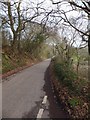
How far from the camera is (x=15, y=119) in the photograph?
25.8 feet

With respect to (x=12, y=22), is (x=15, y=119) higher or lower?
lower

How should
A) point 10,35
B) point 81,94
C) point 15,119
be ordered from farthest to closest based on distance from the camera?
1. point 10,35
2. point 81,94
3. point 15,119

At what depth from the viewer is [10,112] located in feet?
28.3

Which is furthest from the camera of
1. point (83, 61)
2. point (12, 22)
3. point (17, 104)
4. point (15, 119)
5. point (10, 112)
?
point (12, 22)

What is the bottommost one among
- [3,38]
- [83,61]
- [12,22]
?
[83,61]

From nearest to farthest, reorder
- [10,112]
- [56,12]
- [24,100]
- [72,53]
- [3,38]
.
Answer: [10,112] → [24,100] → [56,12] → [72,53] → [3,38]

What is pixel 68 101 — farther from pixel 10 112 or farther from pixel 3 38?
pixel 3 38

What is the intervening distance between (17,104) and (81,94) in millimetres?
3704

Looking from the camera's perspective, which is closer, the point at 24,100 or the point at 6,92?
the point at 24,100

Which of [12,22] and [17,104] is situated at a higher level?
[12,22]

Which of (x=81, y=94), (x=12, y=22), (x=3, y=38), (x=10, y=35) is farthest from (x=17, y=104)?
(x=10, y=35)

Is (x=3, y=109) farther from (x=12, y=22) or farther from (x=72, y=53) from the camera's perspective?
(x=12, y=22)

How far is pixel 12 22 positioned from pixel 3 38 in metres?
3.65

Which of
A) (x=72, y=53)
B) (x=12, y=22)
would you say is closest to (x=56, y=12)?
(x=72, y=53)
